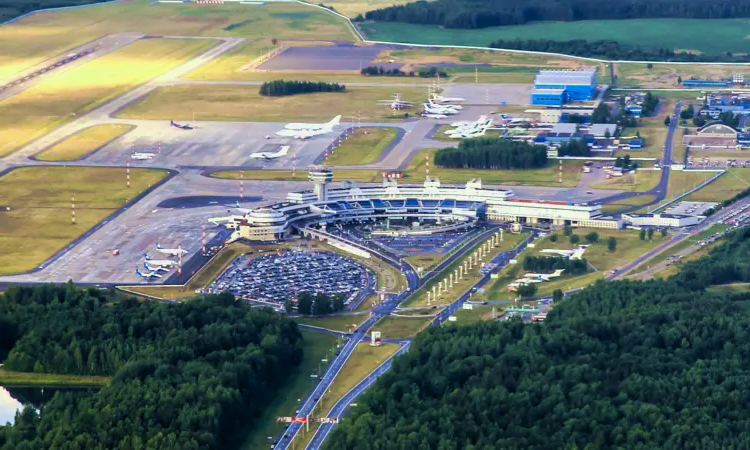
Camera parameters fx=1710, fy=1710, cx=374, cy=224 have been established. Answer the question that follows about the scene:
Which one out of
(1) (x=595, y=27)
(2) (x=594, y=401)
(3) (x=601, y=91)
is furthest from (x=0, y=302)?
(1) (x=595, y=27)

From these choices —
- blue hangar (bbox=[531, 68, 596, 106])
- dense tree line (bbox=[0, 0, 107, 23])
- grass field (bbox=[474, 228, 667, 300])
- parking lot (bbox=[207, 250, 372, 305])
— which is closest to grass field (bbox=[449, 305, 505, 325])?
grass field (bbox=[474, 228, 667, 300])

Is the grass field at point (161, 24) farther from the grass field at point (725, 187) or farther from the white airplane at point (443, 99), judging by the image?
the grass field at point (725, 187)

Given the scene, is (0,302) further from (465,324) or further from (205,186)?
(205,186)

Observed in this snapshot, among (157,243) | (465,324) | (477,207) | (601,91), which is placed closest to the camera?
(465,324)

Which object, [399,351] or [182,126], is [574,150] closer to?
[182,126]

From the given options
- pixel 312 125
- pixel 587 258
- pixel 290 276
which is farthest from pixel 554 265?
pixel 312 125

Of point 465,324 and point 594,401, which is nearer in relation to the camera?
point 594,401

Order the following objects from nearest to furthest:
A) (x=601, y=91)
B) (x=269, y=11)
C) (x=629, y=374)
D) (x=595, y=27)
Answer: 1. (x=629, y=374)
2. (x=601, y=91)
3. (x=595, y=27)
4. (x=269, y=11)
